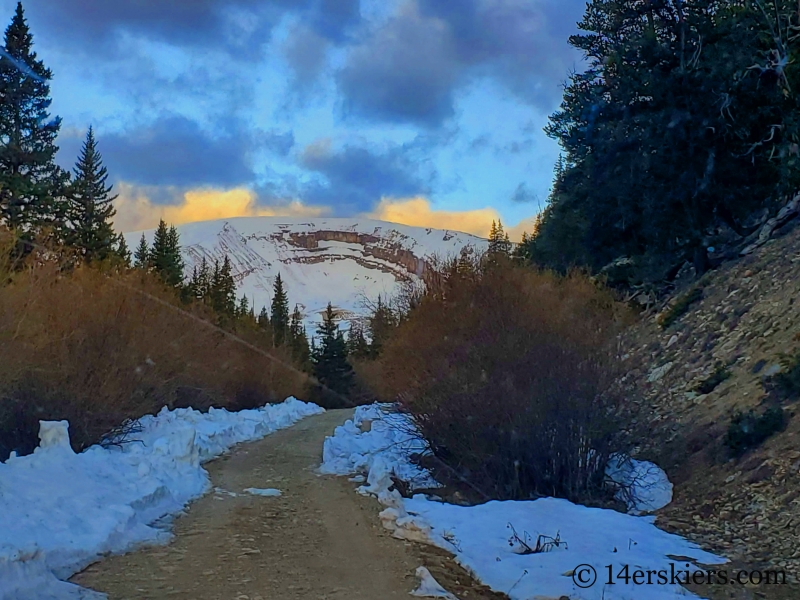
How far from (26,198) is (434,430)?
71.5 feet

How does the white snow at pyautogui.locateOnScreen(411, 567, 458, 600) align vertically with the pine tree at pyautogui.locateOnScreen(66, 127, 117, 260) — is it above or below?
below

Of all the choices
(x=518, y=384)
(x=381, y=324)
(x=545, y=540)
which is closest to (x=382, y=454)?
(x=381, y=324)

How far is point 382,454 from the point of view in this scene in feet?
53.5

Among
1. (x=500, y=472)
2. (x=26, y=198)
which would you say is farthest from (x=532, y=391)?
(x=26, y=198)

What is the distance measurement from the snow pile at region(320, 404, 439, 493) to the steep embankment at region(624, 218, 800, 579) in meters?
4.33

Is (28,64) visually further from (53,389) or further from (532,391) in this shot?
(532,391)

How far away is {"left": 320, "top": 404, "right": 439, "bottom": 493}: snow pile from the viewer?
1365 cm

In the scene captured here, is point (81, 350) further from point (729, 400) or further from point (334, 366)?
point (334, 366)

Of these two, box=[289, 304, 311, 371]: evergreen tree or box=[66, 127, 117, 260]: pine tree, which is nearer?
box=[66, 127, 117, 260]: pine tree

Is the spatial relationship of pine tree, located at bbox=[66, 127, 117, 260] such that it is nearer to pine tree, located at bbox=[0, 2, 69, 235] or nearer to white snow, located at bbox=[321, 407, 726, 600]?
pine tree, located at bbox=[0, 2, 69, 235]

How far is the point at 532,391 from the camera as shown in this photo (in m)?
11.4

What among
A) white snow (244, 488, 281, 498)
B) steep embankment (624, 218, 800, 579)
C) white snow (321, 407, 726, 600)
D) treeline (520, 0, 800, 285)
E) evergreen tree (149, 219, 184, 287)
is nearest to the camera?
white snow (321, 407, 726, 600)

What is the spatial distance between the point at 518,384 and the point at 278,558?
4901mm

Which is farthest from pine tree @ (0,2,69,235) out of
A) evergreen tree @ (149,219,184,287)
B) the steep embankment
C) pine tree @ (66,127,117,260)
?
the steep embankment
